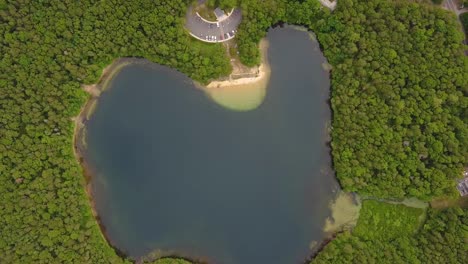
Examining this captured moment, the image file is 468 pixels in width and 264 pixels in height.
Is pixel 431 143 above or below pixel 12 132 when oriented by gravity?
above

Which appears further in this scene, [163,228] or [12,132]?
[163,228]

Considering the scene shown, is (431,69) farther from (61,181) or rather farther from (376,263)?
(61,181)

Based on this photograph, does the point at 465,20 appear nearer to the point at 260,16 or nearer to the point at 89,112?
the point at 260,16

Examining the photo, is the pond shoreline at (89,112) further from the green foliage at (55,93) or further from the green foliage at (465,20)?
the green foliage at (465,20)

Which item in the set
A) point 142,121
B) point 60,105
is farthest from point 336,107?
point 60,105

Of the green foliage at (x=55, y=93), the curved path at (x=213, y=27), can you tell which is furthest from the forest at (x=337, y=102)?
the curved path at (x=213, y=27)

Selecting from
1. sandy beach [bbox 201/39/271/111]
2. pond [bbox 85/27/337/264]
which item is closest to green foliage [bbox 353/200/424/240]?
pond [bbox 85/27/337/264]

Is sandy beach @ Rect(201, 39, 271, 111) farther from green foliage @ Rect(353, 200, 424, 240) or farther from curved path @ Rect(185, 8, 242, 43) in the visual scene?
green foliage @ Rect(353, 200, 424, 240)

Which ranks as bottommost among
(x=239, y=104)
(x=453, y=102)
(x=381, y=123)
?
(x=239, y=104)
